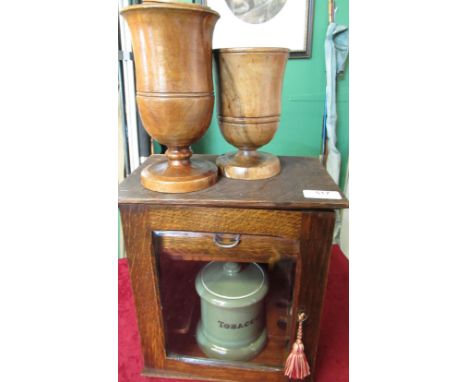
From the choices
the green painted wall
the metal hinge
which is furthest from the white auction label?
the metal hinge

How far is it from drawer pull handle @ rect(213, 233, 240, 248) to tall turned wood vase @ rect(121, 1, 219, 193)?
12 cm

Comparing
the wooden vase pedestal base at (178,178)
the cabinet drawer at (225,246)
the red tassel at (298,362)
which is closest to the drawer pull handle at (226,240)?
the cabinet drawer at (225,246)

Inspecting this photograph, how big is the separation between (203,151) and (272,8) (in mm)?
598

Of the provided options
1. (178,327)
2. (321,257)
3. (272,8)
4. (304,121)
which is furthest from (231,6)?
(178,327)

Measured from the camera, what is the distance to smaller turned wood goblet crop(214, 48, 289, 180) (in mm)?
633

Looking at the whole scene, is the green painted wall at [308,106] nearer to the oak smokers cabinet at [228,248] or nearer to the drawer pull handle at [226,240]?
the oak smokers cabinet at [228,248]

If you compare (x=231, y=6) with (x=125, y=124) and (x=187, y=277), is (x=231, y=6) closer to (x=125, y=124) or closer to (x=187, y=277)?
(x=125, y=124)

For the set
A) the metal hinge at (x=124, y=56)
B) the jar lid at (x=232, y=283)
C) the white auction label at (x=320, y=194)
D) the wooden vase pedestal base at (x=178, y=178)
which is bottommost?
the jar lid at (x=232, y=283)

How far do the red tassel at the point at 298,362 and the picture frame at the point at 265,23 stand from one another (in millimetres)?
974

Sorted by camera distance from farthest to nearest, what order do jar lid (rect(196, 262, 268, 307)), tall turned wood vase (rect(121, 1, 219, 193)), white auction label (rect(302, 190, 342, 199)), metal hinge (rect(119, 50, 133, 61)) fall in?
metal hinge (rect(119, 50, 133, 61)), jar lid (rect(196, 262, 268, 307)), white auction label (rect(302, 190, 342, 199)), tall turned wood vase (rect(121, 1, 219, 193))

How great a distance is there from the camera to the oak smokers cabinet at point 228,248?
644mm

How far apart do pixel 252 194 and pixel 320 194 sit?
0.15 meters

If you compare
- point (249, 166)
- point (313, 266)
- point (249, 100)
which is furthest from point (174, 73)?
point (313, 266)

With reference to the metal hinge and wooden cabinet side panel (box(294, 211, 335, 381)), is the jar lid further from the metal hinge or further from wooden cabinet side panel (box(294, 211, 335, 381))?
the metal hinge
